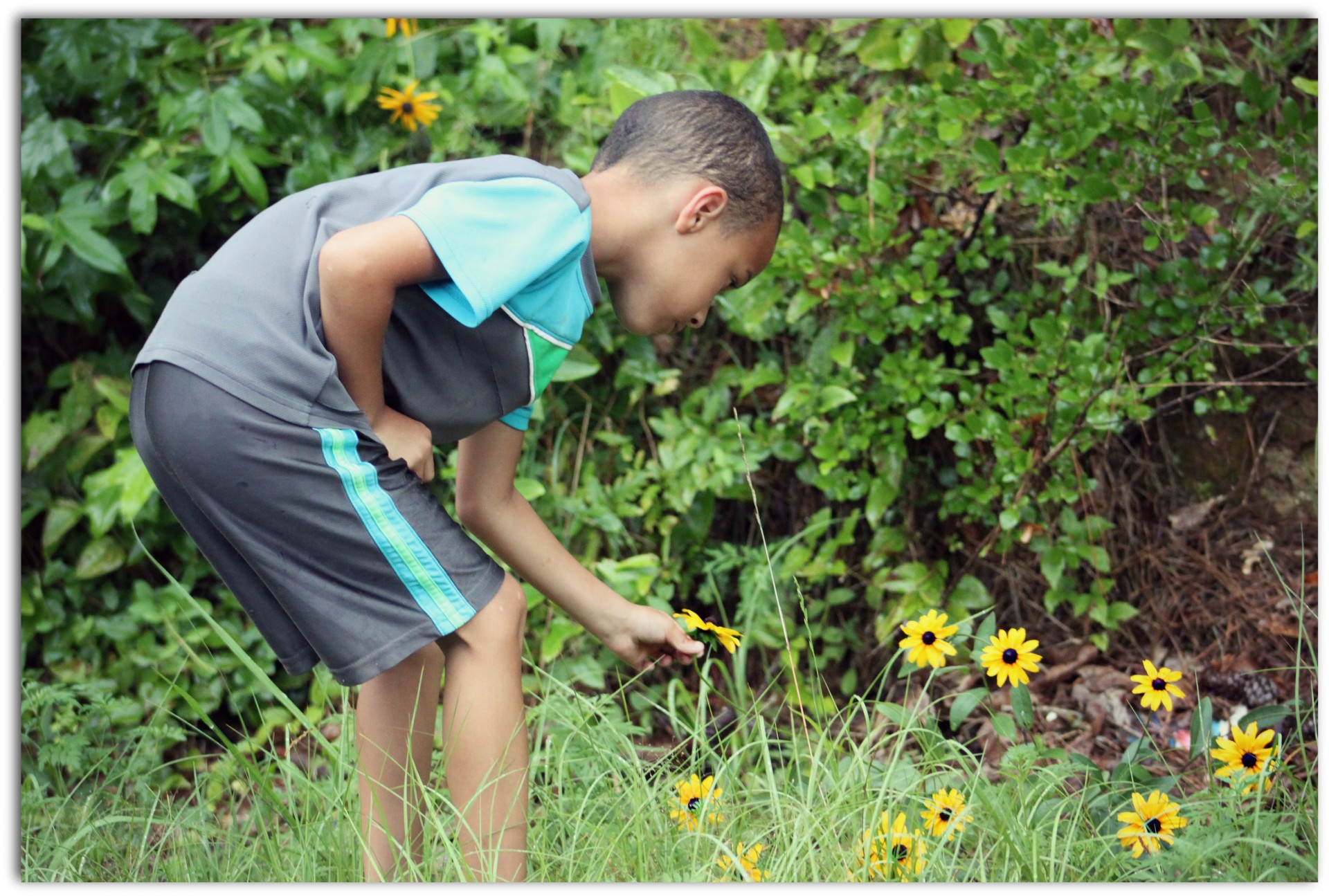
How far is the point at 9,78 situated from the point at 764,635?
178 cm

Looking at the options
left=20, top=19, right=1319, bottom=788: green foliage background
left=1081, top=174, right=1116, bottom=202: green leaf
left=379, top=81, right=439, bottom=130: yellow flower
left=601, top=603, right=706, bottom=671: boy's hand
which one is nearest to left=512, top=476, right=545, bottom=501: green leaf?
left=20, top=19, right=1319, bottom=788: green foliage background

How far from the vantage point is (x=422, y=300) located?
1.49 m

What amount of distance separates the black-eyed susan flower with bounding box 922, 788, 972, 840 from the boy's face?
783 millimetres

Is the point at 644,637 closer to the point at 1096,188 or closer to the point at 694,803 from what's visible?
the point at 694,803

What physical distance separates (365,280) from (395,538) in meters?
0.33

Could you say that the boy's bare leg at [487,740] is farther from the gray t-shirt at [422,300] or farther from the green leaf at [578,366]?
the green leaf at [578,366]

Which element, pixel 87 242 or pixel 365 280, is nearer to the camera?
pixel 365 280

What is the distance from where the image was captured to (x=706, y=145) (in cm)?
155

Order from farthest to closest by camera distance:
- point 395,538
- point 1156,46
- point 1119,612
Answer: point 1119,612
point 1156,46
point 395,538

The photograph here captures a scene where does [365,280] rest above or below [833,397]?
above

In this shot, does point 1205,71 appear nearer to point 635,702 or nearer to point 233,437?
point 635,702

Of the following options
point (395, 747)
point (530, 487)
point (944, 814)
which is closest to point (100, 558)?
point (530, 487)

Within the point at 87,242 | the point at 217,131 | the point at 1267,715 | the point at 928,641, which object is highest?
the point at 217,131

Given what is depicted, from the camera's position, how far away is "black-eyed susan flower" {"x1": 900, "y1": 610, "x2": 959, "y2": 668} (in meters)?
1.62
